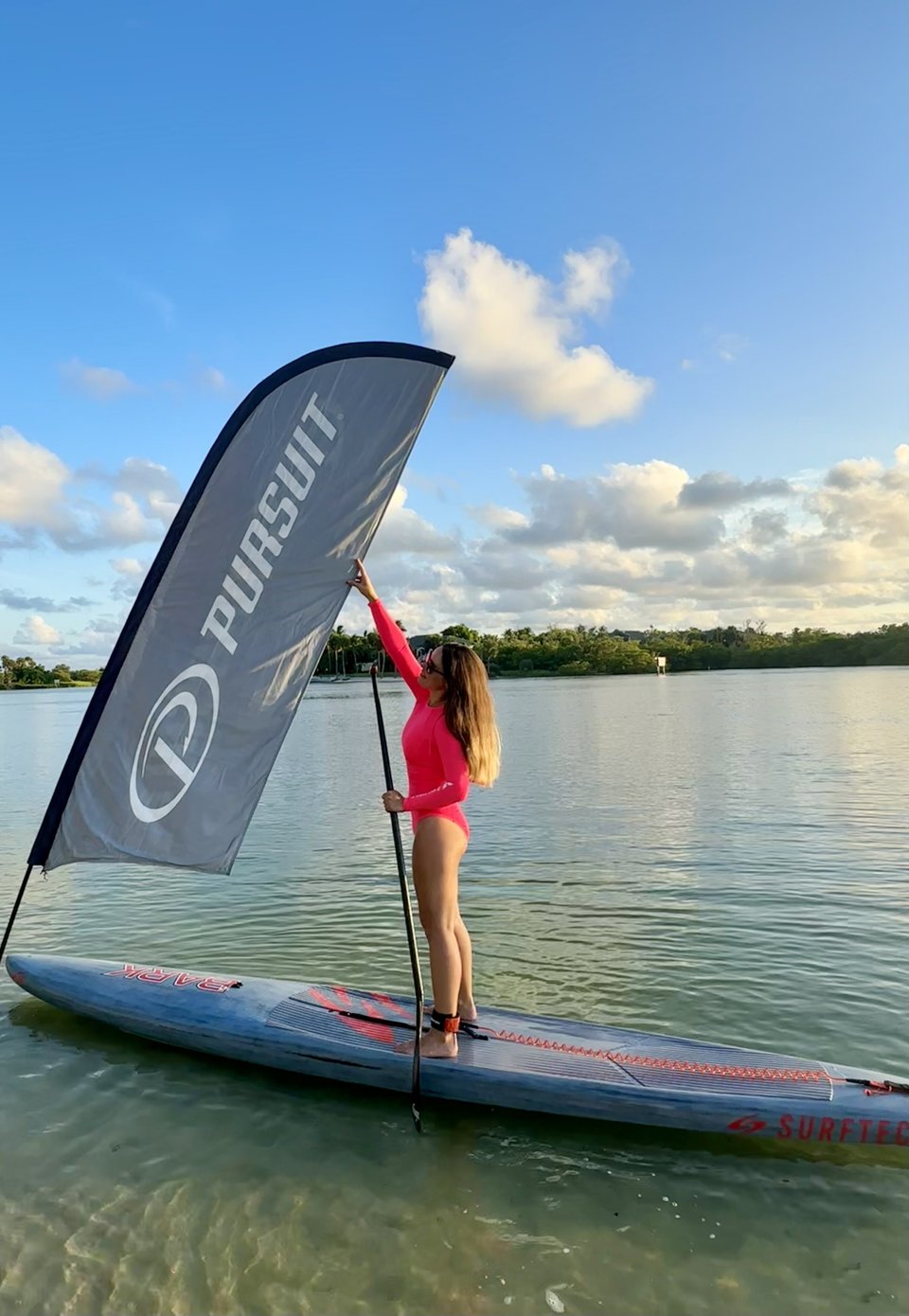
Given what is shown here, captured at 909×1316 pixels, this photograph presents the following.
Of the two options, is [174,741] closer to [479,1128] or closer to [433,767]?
[433,767]

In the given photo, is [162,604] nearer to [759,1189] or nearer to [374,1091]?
[374,1091]

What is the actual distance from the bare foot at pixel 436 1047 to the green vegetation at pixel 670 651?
113 m

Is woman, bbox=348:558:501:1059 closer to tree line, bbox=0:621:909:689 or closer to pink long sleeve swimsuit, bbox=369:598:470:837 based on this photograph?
pink long sleeve swimsuit, bbox=369:598:470:837

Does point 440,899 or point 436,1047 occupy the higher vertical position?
point 440,899

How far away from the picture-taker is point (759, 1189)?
4016 millimetres

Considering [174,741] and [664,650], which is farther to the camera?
[664,650]

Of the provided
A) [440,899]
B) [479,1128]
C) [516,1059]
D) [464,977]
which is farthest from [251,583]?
[479,1128]

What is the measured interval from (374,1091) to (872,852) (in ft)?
27.4

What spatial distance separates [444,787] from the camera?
4617 millimetres

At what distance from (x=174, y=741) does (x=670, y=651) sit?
138777mm

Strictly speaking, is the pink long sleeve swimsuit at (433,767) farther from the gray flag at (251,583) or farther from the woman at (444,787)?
the gray flag at (251,583)

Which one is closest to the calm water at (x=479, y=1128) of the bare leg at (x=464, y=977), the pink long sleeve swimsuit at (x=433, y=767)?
the bare leg at (x=464, y=977)

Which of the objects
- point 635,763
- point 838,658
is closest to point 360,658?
point 838,658

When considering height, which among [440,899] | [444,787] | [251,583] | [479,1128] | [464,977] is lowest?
[479,1128]
